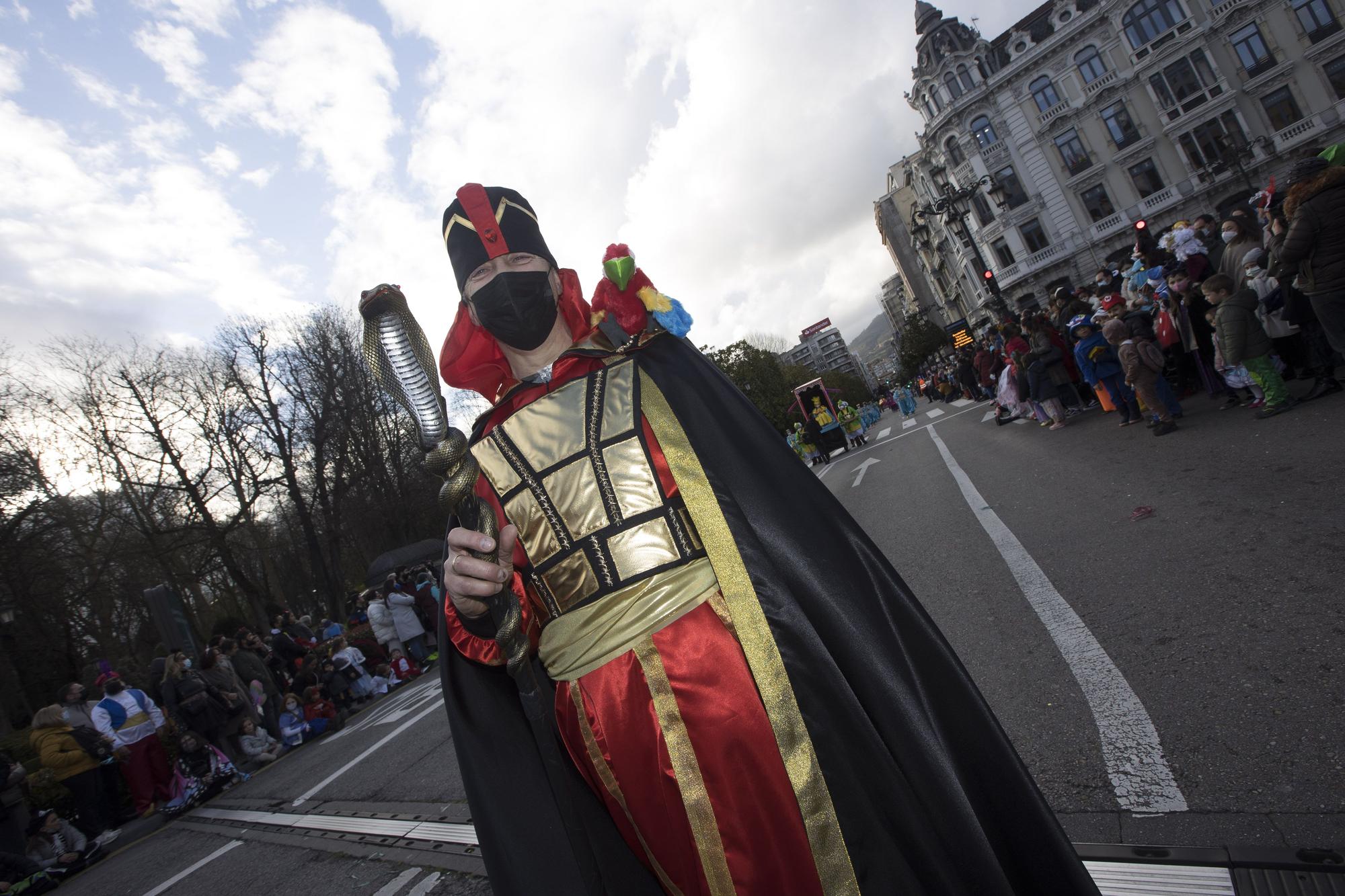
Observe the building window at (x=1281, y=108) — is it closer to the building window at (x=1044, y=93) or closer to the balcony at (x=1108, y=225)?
the balcony at (x=1108, y=225)

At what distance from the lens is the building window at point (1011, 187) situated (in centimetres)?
4172

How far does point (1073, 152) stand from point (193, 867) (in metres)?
48.0

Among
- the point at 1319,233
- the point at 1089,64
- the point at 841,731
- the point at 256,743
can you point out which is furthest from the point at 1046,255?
the point at 841,731

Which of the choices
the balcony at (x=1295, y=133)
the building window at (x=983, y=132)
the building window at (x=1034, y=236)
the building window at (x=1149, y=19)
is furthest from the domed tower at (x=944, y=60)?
the balcony at (x=1295, y=133)

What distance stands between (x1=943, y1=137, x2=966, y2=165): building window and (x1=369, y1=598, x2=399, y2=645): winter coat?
4347 cm

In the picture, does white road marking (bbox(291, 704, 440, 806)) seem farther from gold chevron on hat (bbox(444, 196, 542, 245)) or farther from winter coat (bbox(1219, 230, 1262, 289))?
winter coat (bbox(1219, 230, 1262, 289))

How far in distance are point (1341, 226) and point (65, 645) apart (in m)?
26.3

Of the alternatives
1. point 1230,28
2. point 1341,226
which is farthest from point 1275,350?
point 1230,28

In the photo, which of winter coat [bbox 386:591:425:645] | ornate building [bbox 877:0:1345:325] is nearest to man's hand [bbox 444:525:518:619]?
winter coat [bbox 386:591:425:645]

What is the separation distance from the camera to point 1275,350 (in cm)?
735

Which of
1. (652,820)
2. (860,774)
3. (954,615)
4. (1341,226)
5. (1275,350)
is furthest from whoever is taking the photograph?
(1275,350)

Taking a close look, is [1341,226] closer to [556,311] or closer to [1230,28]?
[556,311]

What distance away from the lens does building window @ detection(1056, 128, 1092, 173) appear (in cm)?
3944

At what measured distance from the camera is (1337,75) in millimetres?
32594
